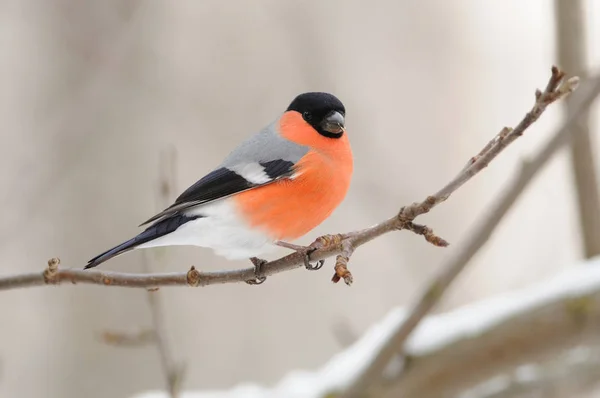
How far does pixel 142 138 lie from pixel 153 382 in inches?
62.1

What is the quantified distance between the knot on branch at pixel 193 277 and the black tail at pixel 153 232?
0.44ft

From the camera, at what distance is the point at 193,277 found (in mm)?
1478

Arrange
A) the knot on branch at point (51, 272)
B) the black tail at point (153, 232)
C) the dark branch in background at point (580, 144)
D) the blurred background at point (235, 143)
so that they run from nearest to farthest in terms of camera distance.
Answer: the knot on branch at point (51, 272) < the black tail at point (153, 232) < the dark branch in background at point (580, 144) < the blurred background at point (235, 143)

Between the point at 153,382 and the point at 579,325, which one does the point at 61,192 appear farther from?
the point at 579,325

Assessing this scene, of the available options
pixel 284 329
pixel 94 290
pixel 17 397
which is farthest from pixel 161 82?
pixel 17 397

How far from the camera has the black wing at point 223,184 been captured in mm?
1686

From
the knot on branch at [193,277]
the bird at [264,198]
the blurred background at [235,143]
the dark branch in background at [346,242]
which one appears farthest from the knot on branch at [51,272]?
the blurred background at [235,143]

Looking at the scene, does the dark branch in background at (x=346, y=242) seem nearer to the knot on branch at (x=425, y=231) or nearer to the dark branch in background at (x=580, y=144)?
the knot on branch at (x=425, y=231)

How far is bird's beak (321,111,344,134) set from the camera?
1729 mm

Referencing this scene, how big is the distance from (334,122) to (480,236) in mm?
474

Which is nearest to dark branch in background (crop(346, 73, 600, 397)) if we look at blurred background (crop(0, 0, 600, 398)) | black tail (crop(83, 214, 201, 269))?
black tail (crop(83, 214, 201, 269))

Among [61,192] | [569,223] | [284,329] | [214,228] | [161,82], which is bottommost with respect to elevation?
Answer: [214,228]

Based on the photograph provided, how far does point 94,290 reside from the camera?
4.38m

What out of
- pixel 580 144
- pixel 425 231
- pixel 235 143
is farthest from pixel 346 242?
pixel 235 143
